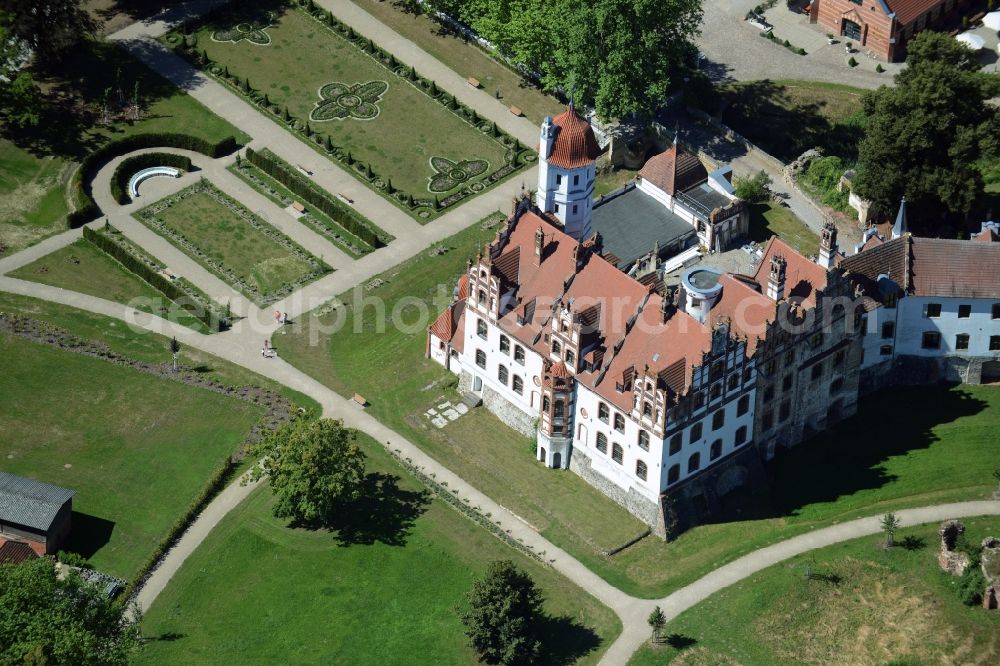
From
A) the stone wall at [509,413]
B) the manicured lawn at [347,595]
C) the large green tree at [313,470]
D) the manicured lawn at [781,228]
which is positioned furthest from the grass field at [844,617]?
the manicured lawn at [781,228]

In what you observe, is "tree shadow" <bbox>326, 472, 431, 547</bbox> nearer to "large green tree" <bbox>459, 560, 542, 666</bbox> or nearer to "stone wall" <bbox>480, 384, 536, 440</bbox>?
"stone wall" <bbox>480, 384, 536, 440</bbox>

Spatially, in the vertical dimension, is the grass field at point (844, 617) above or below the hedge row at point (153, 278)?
below

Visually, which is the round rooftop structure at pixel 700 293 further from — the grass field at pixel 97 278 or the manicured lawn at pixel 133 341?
the grass field at pixel 97 278

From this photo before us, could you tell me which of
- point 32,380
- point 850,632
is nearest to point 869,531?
point 850,632

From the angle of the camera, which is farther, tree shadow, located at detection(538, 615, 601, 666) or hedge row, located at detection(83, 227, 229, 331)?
hedge row, located at detection(83, 227, 229, 331)

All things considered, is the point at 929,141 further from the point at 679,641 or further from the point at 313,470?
the point at 313,470

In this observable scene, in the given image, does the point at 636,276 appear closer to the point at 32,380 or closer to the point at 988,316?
the point at 988,316

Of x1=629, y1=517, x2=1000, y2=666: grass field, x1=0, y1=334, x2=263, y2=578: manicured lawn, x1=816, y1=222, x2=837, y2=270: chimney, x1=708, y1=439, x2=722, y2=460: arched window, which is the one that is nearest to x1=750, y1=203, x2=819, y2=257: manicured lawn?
x1=816, y1=222, x2=837, y2=270: chimney
